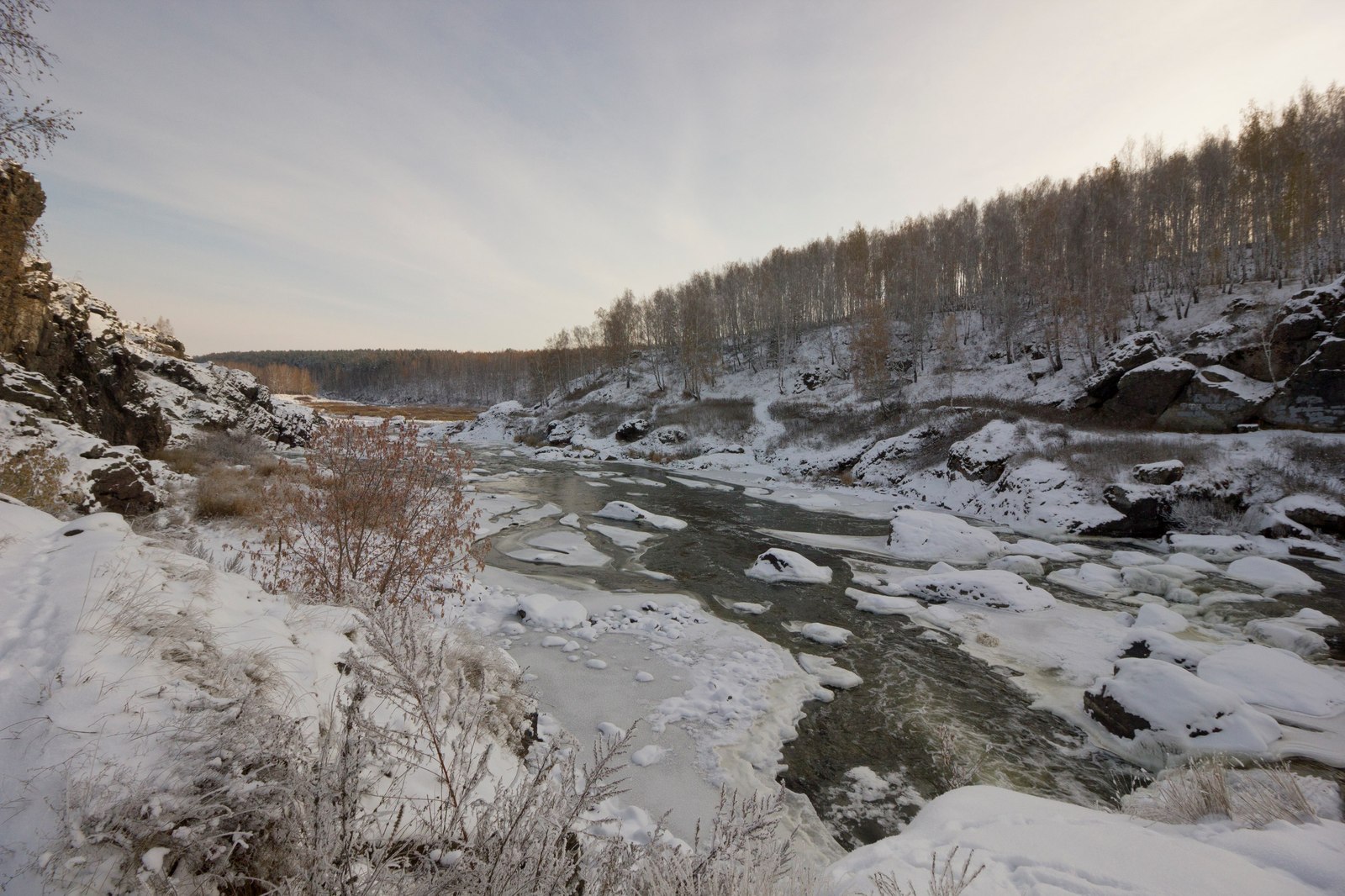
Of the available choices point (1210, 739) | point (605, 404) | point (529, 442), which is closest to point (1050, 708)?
point (1210, 739)

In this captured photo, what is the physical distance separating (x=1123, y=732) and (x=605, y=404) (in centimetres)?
5613

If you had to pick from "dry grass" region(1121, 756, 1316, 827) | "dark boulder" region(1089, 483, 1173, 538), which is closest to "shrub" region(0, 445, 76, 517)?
"dry grass" region(1121, 756, 1316, 827)

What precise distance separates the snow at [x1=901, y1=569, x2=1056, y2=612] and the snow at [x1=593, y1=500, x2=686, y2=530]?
808 centimetres

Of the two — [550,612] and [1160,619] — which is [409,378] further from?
[1160,619]

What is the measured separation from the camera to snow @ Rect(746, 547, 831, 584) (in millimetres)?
12461

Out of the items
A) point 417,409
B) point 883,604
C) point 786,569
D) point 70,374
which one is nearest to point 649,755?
point 883,604

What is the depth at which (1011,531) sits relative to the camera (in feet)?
57.6

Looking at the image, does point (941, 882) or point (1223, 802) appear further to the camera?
point (1223, 802)

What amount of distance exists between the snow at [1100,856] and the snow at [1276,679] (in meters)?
4.60

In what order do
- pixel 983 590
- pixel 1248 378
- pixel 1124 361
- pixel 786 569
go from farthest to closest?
pixel 1124 361 → pixel 1248 378 → pixel 786 569 → pixel 983 590

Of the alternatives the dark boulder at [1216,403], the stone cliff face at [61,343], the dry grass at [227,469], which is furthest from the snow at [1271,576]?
the stone cliff face at [61,343]

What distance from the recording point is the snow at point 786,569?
12461 millimetres

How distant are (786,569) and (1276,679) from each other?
313 inches

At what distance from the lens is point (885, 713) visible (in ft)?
23.4
